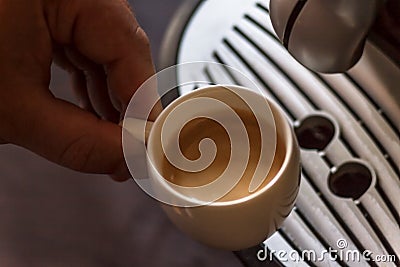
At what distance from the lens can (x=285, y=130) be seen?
1.18 feet

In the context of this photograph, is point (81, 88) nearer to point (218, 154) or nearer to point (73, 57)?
point (73, 57)

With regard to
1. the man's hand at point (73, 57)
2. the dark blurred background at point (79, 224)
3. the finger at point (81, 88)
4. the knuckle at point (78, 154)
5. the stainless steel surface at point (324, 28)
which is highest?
the stainless steel surface at point (324, 28)

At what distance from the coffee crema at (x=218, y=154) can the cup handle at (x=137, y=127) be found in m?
0.02

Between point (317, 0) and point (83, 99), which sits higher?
point (317, 0)

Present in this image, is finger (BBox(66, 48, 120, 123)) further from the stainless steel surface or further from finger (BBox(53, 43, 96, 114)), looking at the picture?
the stainless steel surface

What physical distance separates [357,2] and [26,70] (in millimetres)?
178

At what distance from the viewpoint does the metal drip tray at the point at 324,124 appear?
0.41 meters

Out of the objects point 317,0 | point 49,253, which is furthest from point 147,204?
point 317,0

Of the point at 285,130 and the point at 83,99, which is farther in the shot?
the point at 83,99

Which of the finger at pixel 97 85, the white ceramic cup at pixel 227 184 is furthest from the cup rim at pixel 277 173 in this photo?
the finger at pixel 97 85

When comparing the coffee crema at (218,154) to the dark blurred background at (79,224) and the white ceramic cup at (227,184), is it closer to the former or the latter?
the white ceramic cup at (227,184)

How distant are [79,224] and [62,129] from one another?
10cm

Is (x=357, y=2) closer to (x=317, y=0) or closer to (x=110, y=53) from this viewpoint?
(x=317, y=0)

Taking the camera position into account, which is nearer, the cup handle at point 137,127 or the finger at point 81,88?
the cup handle at point 137,127
